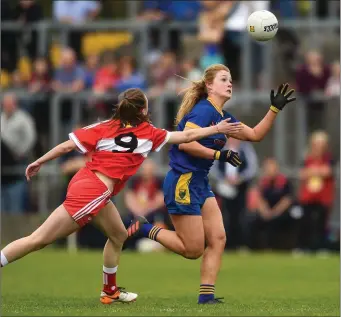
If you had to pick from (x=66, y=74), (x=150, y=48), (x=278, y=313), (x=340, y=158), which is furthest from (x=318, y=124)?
(x=278, y=313)

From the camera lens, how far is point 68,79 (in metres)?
22.0

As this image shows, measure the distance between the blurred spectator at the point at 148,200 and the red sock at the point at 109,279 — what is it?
29.2 ft

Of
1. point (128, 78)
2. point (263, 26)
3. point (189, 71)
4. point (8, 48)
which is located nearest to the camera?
point (263, 26)

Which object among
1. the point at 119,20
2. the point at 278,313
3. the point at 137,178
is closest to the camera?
the point at 278,313

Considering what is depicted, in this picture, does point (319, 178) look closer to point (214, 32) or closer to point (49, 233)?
point (214, 32)

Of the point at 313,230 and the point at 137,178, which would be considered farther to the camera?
the point at 137,178

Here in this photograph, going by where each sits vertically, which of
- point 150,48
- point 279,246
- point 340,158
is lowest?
point 279,246

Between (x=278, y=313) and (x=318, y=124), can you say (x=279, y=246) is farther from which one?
(x=278, y=313)

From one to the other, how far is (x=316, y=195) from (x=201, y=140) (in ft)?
29.4

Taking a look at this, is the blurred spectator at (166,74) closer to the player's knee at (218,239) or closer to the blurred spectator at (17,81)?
the blurred spectator at (17,81)

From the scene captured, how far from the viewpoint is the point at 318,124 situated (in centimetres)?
2061

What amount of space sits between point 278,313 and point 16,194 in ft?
41.7

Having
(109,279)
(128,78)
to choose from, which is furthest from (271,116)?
(128,78)

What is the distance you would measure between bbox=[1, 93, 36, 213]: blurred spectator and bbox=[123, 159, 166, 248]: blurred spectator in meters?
2.50
